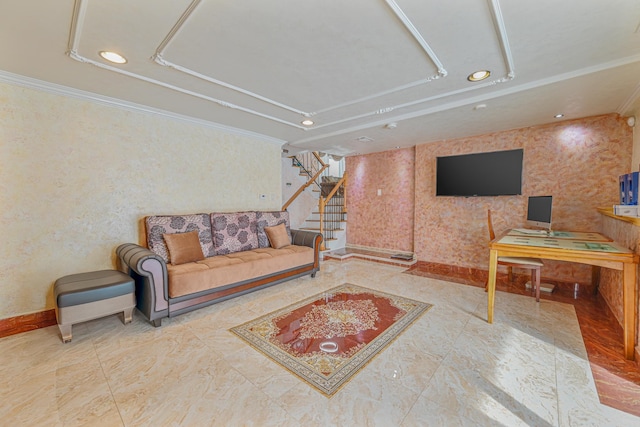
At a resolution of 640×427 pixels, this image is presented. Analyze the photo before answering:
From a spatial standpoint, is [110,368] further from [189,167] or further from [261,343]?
[189,167]

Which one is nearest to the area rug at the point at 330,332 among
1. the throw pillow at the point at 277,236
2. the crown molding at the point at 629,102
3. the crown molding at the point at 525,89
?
the throw pillow at the point at 277,236

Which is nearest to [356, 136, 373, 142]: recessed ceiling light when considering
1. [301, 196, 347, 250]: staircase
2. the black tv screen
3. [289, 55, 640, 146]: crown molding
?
[289, 55, 640, 146]: crown molding

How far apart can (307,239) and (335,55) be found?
2.68 metres

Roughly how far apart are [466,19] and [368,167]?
14.7 ft

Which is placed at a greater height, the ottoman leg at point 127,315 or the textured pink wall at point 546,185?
the textured pink wall at point 546,185

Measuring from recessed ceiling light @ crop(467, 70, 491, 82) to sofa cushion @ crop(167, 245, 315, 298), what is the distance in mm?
2878

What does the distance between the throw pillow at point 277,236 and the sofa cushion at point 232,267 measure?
94 millimetres

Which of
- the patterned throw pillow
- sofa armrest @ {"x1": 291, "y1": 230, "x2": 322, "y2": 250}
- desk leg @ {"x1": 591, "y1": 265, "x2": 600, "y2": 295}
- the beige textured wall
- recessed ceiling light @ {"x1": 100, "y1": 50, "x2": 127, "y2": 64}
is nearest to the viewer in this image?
recessed ceiling light @ {"x1": 100, "y1": 50, "x2": 127, "y2": 64}

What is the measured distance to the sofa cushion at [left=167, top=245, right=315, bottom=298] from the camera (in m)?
2.65

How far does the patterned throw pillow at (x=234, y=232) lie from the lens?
11.9 ft

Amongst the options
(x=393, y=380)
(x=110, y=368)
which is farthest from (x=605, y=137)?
(x=110, y=368)

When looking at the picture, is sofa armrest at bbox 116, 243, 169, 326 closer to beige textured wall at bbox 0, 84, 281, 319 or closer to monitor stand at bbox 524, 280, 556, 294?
beige textured wall at bbox 0, 84, 281, 319

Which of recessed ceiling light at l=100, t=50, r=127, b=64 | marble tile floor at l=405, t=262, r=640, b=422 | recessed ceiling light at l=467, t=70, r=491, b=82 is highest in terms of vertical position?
recessed ceiling light at l=467, t=70, r=491, b=82

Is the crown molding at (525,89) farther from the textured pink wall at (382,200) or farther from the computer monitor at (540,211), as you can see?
the textured pink wall at (382,200)
